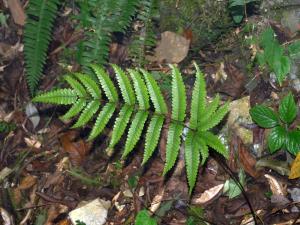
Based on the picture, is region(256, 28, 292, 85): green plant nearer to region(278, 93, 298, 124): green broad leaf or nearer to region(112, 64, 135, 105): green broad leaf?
region(278, 93, 298, 124): green broad leaf

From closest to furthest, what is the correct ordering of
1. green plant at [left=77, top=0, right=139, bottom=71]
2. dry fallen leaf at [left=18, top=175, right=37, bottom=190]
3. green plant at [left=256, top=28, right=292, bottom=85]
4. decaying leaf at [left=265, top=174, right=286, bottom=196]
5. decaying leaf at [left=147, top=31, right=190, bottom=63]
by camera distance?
decaying leaf at [left=265, top=174, right=286, bottom=196]
green plant at [left=256, top=28, right=292, bottom=85]
green plant at [left=77, top=0, right=139, bottom=71]
dry fallen leaf at [left=18, top=175, right=37, bottom=190]
decaying leaf at [left=147, top=31, right=190, bottom=63]

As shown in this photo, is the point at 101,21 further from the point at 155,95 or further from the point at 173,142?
the point at 173,142

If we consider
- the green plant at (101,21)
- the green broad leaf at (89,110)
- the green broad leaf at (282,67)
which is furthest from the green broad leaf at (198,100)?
the green plant at (101,21)

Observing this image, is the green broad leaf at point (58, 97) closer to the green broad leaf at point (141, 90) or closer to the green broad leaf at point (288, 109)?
the green broad leaf at point (141, 90)

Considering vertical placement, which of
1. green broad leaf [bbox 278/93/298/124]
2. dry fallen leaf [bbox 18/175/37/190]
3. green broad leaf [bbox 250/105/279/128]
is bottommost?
dry fallen leaf [bbox 18/175/37/190]

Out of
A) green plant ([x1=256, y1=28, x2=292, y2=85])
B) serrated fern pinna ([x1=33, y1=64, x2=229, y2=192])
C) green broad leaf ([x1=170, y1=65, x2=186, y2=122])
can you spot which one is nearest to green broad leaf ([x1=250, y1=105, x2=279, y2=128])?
green plant ([x1=256, y1=28, x2=292, y2=85])

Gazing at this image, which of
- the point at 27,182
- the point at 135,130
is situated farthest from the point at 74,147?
the point at 135,130

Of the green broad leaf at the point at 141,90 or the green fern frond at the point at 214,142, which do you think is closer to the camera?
the green fern frond at the point at 214,142
